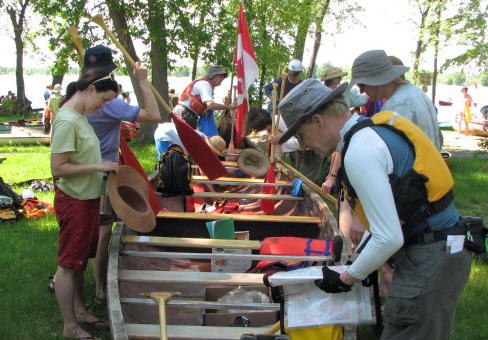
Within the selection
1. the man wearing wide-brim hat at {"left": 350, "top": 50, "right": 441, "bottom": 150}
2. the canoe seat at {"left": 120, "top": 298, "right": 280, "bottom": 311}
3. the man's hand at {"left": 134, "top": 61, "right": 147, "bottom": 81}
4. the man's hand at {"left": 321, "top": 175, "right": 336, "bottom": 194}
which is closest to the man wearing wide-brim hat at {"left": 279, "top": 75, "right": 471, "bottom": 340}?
the man wearing wide-brim hat at {"left": 350, "top": 50, "right": 441, "bottom": 150}

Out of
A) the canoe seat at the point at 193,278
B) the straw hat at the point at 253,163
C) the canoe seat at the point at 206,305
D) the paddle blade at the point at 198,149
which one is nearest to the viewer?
the canoe seat at the point at 206,305

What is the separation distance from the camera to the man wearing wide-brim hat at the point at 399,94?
9.75ft

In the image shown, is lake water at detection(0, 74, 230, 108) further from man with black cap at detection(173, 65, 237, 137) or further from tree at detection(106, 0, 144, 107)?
man with black cap at detection(173, 65, 237, 137)

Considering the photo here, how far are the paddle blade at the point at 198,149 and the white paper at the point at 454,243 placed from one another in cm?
338

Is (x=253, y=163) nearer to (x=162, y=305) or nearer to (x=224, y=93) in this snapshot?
(x=162, y=305)

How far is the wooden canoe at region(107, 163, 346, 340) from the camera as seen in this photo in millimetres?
3098

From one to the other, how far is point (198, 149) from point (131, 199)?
157 centimetres

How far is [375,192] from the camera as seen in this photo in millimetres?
1825

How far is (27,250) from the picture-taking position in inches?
222

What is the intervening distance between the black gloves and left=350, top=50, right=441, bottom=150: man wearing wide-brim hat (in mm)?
1329

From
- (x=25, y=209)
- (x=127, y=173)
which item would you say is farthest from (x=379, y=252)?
(x=25, y=209)

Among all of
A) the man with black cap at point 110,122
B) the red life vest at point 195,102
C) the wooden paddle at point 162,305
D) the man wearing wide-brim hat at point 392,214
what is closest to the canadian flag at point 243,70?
the red life vest at point 195,102

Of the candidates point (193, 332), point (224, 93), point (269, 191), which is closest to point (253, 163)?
point (269, 191)

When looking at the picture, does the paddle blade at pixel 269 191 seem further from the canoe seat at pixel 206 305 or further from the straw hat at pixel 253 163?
the canoe seat at pixel 206 305
